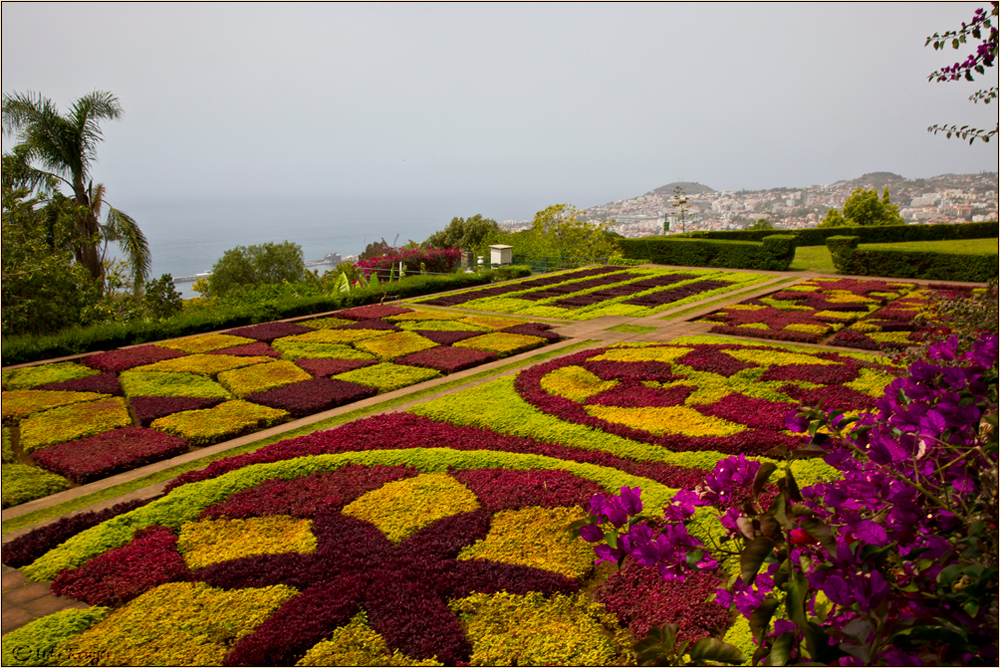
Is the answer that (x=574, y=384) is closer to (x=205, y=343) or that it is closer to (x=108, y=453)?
(x=108, y=453)

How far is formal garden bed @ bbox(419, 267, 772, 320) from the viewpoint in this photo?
15594 millimetres

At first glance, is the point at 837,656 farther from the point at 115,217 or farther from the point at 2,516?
the point at 115,217

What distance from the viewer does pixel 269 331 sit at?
13.1 m

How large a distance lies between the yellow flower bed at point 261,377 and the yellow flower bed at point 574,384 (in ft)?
12.3

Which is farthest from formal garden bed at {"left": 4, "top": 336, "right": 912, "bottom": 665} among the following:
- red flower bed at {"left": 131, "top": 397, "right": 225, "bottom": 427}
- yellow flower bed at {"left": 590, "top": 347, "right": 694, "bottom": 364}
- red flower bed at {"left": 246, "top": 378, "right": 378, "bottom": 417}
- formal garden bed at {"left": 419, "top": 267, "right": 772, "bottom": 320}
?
formal garden bed at {"left": 419, "top": 267, "right": 772, "bottom": 320}

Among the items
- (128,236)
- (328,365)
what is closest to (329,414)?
(328,365)

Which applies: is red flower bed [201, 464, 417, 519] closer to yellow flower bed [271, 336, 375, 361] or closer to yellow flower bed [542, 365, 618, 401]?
yellow flower bed [542, 365, 618, 401]

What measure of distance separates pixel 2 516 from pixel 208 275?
4721 cm

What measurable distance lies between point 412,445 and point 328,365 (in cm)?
412

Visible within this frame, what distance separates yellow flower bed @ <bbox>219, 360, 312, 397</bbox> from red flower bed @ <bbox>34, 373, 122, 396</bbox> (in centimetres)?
146

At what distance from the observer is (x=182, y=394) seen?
8.95 metres

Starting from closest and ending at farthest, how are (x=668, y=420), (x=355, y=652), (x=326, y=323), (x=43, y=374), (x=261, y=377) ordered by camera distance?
1. (x=355, y=652)
2. (x=668, y=420)
3. (x=261, y=377)
4. (x=43, y=374)
5. (x=326, y=323)

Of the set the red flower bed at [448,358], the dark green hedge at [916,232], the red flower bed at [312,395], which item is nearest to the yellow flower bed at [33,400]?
the red flower bed at [312,395]

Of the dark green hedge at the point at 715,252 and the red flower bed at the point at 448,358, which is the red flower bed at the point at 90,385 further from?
the dark green hedge at the point at 715,252
